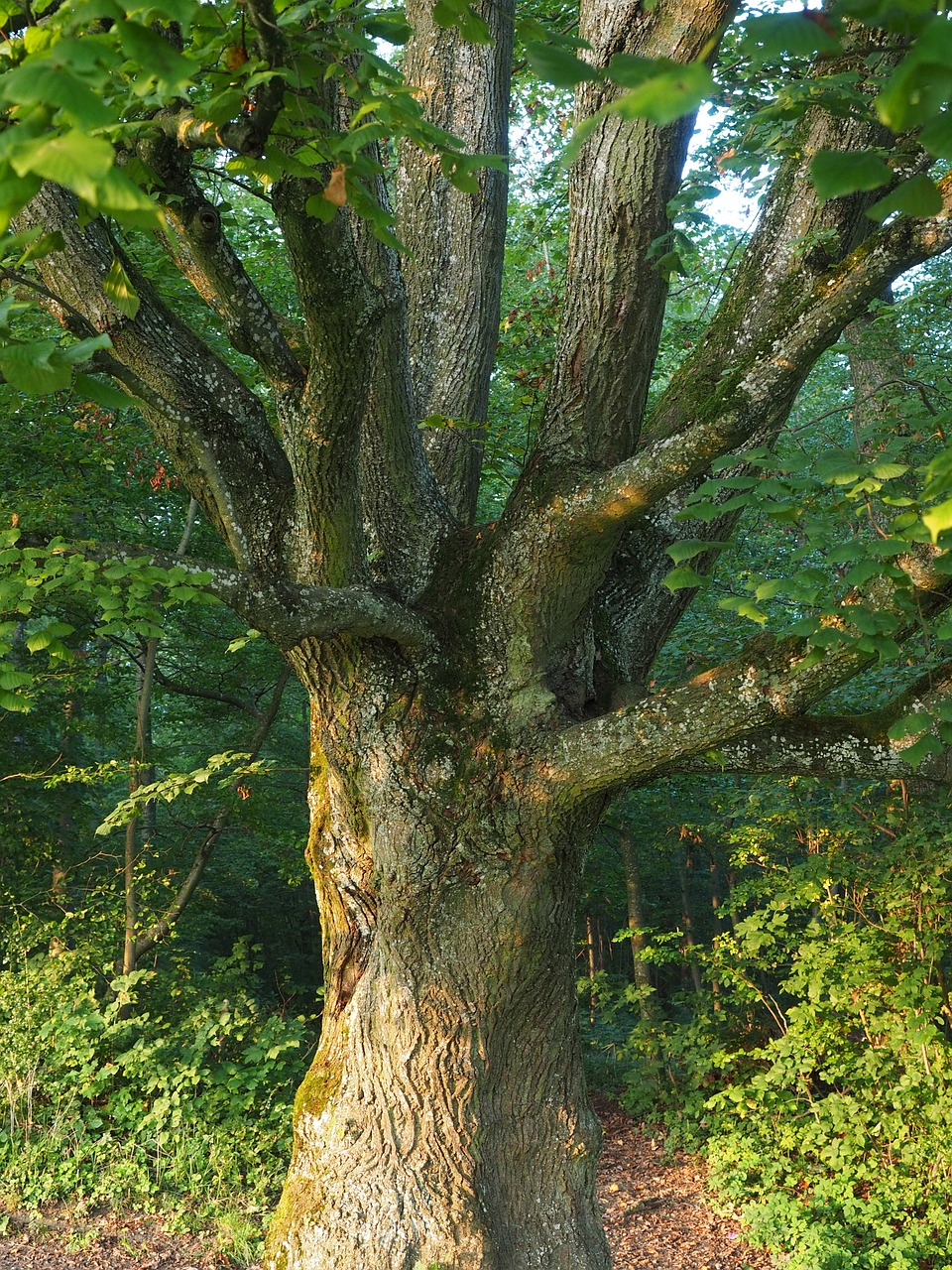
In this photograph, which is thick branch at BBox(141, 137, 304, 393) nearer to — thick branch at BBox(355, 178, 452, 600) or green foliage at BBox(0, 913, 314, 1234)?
thick branch at BBox(355, 178, 452, 600)

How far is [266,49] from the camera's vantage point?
6.43 feet

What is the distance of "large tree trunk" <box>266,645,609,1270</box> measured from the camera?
3.49 m

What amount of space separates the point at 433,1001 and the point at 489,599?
59.3 inches

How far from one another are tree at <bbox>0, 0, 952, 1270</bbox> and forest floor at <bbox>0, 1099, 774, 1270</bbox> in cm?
162

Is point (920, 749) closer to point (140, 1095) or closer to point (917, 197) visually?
point (917, 197)

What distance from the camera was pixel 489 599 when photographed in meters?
3.68

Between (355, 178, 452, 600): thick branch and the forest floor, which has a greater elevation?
(355, 178, 452, 600): thick branch

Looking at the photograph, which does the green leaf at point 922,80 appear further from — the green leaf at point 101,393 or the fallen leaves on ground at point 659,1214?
the fallen leaves on ground at point 659,1214

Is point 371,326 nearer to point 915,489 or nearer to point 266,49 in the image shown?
point 266,49

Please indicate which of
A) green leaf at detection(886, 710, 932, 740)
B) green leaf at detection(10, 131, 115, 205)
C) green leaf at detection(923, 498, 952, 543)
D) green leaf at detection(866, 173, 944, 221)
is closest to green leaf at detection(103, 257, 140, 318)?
green leaf at detection(10, 131, 115, 205)

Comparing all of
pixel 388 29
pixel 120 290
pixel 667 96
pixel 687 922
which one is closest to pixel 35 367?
pixel 120 290

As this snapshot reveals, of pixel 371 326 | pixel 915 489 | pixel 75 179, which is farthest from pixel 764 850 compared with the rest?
pixel 75 179

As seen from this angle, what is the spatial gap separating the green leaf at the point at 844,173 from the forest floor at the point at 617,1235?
210 inches

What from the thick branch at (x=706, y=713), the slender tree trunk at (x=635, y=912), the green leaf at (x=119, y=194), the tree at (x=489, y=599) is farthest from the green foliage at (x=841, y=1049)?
the green leaf at (x=119, y=194)
